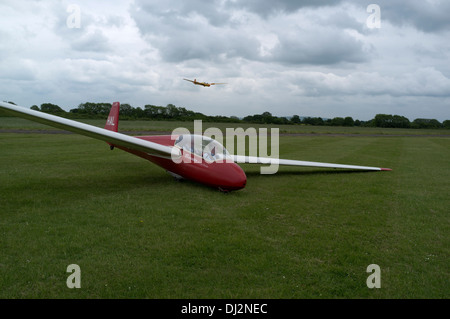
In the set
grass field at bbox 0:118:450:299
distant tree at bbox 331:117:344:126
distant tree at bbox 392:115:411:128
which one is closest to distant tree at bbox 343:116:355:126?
distant tree at bbox 331:117:344:126

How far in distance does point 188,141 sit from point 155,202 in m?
2.75

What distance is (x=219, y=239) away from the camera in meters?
5.41

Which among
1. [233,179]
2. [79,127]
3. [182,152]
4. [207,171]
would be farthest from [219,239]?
[79,127]

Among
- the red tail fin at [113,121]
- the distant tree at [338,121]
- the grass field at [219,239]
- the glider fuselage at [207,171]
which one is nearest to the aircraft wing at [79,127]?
the glider fuselage at [207,171]

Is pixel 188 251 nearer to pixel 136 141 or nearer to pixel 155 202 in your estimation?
pixel 155 202

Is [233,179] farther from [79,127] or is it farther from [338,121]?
[338,121]

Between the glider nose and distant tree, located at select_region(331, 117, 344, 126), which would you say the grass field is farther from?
distant tree, located at select_region(331, 117, 344, 126)

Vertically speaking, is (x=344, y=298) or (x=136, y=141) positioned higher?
(x=136, y=141)

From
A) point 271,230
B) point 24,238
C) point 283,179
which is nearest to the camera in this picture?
point 24,238

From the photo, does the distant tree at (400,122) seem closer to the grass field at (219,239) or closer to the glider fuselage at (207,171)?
the grass field at (219,239)

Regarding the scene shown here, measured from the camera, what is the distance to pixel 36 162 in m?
13.2

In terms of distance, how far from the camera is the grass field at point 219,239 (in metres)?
4.02
